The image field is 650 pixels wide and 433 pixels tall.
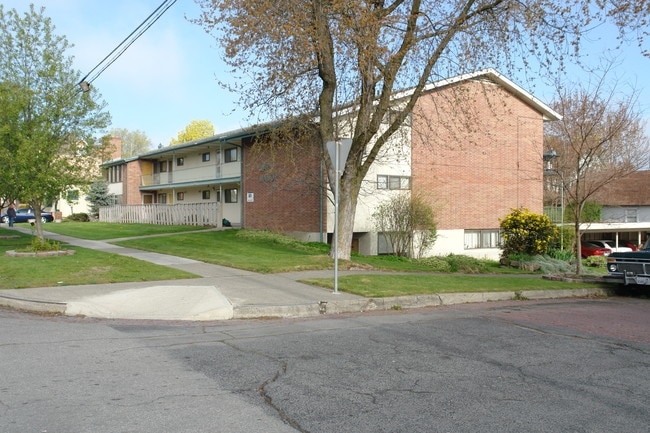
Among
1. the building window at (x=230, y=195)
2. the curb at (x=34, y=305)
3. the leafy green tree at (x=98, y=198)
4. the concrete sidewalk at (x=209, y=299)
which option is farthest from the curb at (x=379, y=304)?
the leafy green tree at (x=98, y=198)

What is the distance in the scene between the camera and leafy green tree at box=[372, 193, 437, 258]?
22.3 metres

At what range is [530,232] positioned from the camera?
76.9 feet

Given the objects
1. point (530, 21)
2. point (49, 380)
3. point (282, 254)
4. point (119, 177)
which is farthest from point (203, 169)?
point (49, 380)

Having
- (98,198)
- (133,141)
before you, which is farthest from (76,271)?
(133,141)

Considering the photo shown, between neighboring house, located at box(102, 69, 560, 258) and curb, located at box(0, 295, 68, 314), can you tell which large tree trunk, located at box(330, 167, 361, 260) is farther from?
curb, located at box(0, 295, 68, 314)

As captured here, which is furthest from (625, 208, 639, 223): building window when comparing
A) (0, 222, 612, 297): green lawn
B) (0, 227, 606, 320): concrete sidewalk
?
(0, 227, 606, 320): concrete sidewalk

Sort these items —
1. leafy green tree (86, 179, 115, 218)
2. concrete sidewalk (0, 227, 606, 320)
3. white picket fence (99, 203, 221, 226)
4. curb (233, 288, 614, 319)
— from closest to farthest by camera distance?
1. concrete sidewalk (0, 227, 606, 320)
2. curb (233, 288, 614, 319)
3. white picket fence (99, 203, 221, 226)
4. leafy green tree (86, 179, 115, 218)

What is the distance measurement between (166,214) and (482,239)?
18.3 m

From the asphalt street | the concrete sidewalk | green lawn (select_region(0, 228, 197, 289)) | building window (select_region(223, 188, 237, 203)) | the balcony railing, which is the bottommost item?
the asphalt street

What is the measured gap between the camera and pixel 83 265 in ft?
43.6

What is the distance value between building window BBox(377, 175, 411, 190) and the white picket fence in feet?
31.9

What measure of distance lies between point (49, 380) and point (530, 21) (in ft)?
46.7

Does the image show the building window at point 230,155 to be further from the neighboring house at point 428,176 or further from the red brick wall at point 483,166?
the red brick wall at point 483,166

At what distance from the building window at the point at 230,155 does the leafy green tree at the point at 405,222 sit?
10608 millimetres
